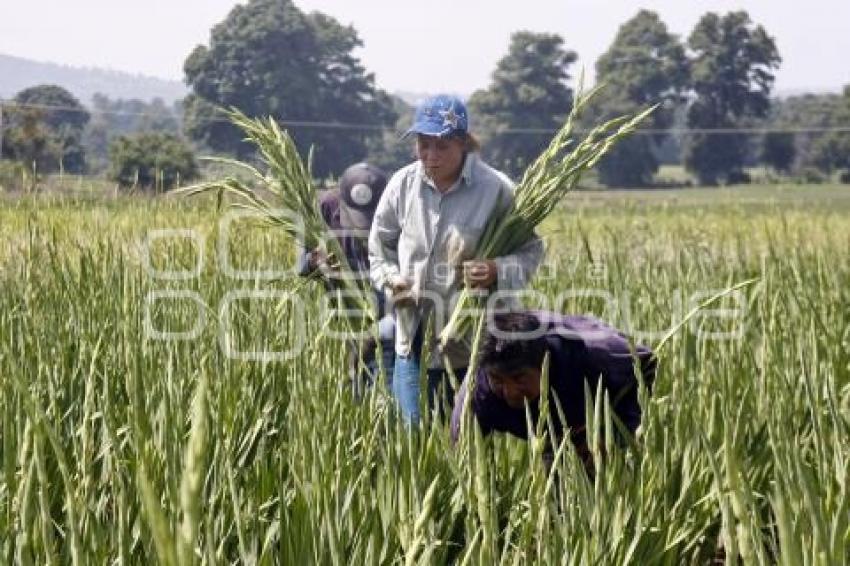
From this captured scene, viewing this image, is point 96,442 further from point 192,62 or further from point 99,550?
point 192,62

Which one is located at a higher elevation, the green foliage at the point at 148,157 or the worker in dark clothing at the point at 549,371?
the worker in dark clothing at the point at 549,371

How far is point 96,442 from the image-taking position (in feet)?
7.39

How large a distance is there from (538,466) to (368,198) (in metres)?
2.45

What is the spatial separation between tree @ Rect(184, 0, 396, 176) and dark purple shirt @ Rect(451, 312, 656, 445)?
45.9 meters

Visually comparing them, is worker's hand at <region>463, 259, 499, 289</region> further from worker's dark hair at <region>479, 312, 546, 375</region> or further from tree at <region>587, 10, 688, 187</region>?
tree at <region>587, 10, 688, 187</region>

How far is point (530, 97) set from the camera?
58875 mm

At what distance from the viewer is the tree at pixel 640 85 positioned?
5366 cm

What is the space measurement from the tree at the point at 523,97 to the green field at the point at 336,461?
51580mm

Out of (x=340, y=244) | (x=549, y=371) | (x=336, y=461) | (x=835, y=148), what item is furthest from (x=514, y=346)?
(x=835, y=148)

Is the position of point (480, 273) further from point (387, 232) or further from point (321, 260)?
point (387, 232)

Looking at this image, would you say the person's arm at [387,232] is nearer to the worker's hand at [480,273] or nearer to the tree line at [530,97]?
the worker's hand at [480,273]

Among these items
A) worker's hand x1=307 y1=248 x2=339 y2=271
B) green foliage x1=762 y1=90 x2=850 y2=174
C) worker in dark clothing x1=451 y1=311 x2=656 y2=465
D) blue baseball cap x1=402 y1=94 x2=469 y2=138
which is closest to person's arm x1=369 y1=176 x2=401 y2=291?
worker's hand x1=307 y1=248 x2=339 y2=271

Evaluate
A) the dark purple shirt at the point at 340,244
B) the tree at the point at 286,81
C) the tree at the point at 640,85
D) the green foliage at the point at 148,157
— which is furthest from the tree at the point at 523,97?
the dark purple shirt at the point at 340,244

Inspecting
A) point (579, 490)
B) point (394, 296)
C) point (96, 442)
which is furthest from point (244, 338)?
point (579, 490)
